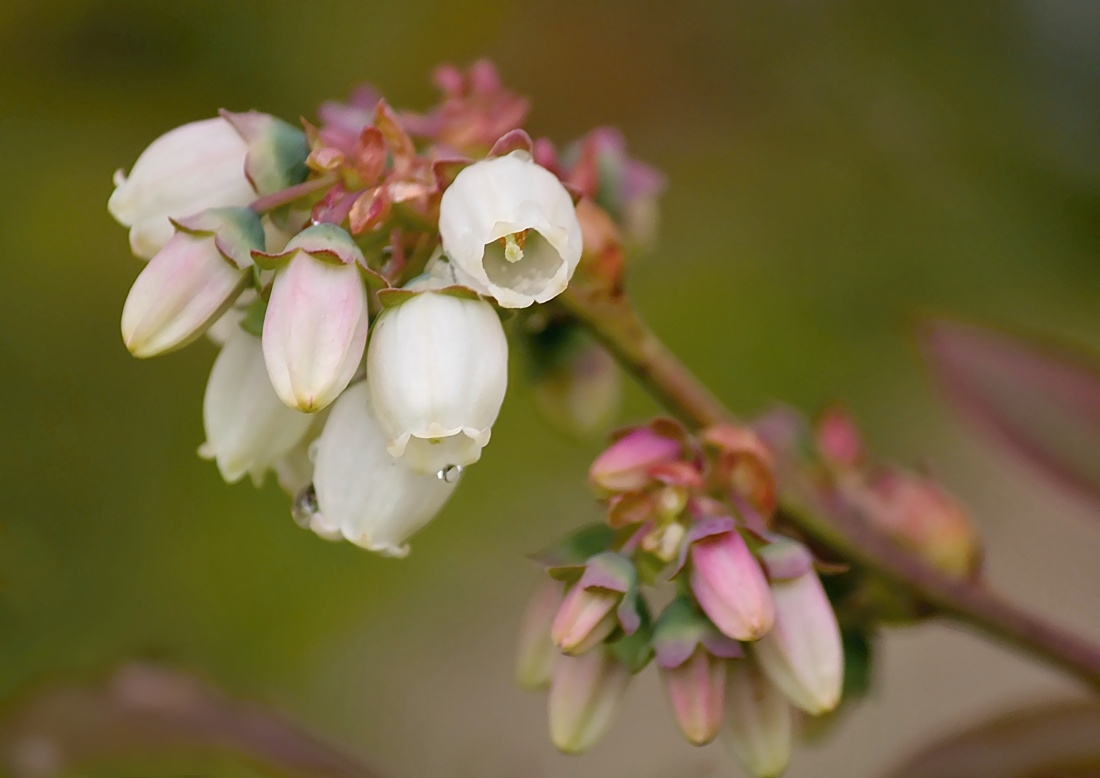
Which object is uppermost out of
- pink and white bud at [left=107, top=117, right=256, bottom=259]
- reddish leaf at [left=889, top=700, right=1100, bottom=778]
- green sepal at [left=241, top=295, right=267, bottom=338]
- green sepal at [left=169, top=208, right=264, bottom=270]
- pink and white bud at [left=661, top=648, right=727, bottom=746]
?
pink and white bud at [left=107, top=117, right=256, bottom=259]

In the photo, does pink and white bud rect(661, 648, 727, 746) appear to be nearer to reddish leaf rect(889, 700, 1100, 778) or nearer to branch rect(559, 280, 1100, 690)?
branch rect(559, 280, 1100, 690)

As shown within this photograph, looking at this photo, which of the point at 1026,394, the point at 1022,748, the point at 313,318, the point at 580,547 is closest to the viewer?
the point at 313,318

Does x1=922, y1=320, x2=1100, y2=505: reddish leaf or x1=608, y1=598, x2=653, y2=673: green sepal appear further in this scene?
x1=922, y1=320, x2=1100, y2=505: reddish leaf

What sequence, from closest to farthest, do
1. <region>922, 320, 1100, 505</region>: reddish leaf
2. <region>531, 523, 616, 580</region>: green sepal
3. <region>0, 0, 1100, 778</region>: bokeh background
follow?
<region>531, 523, 616, 580</region>: green sepal, <region>922, 320, 1100, 505</region>: reddish leaf, <region>0, 0, 1100, 778</region>: bokeh background

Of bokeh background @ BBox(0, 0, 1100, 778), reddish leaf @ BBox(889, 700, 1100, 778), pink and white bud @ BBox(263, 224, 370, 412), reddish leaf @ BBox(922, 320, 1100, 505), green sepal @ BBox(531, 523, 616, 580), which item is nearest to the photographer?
pink and white bud @ BBox(263, 224, 370, 412)

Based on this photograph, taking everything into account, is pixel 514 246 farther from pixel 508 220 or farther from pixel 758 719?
pixel 758 719

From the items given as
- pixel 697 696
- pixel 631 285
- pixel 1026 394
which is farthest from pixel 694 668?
pixel 631 285

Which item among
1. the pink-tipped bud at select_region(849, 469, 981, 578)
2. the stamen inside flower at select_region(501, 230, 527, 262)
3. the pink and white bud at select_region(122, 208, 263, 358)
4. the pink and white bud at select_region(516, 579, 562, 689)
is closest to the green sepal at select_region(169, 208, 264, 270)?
the pink and white bud at select_region(122, 208, 263, 358)
